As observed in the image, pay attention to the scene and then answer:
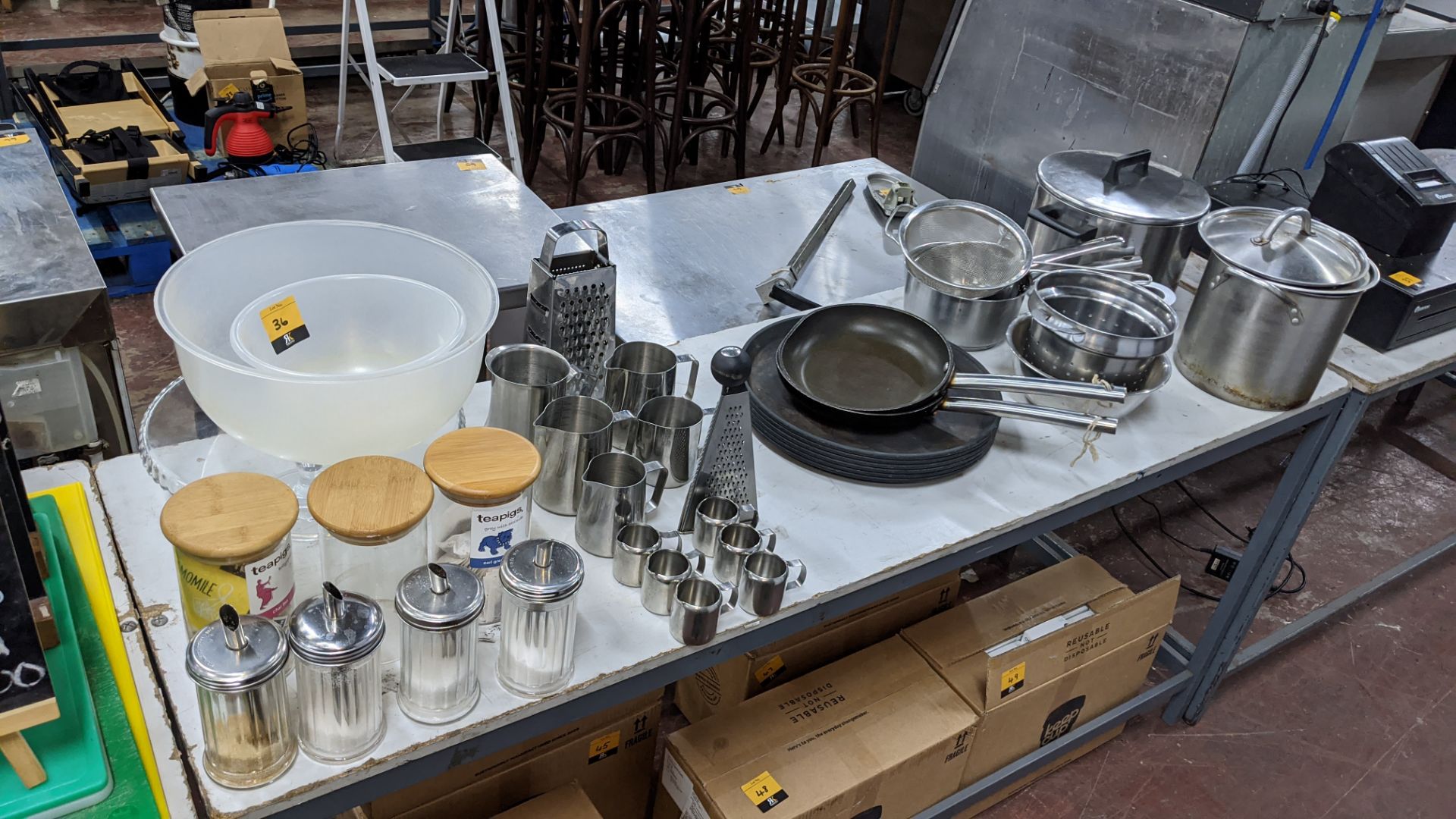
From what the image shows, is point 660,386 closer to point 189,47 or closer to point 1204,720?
point 1204,720

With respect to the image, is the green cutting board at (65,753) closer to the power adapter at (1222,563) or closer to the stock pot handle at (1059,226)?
the stock pot handle at (1059,226)

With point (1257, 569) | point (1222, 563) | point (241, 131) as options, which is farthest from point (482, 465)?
point (241, 131)

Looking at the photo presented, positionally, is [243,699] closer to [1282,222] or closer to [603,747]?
[603,747]

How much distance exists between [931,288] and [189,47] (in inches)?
148

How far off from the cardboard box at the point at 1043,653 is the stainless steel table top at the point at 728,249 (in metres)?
0.74

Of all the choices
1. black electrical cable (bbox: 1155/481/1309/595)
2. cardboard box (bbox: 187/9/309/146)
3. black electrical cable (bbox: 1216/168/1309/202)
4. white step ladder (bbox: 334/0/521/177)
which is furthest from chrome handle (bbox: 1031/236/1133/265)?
cardboard box (bbox: 187/9/309/146)

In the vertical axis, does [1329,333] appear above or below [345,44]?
above

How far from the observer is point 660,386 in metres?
1.48

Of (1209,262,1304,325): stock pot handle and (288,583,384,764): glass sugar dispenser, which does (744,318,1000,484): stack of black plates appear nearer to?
(1209,262,1304,325): stock pot handle

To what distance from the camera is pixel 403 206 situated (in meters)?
2.56

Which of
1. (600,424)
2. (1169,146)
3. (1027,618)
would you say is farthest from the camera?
(1169,146)

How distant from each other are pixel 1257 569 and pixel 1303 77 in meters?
1.25

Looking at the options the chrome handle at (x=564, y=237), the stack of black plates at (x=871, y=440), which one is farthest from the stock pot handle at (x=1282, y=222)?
the chrome handle at (x=564, y=237)

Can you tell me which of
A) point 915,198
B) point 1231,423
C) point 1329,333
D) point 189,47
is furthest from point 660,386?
point 189,47
